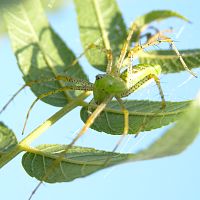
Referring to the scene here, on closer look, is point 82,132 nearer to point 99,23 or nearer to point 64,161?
point 64,161

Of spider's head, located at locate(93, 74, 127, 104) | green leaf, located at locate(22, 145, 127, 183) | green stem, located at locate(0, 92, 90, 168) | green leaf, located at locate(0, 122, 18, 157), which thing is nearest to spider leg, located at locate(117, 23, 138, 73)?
spider's head, located at locate(93, 74, 127, 104)

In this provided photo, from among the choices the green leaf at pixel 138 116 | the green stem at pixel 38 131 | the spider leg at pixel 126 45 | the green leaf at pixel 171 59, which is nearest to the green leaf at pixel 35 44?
the green stem at pixel 38 131

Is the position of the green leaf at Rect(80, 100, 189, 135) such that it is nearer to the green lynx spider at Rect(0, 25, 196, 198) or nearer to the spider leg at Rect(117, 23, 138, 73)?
the green lynx spider at Rect(0, 25, 196, 198)

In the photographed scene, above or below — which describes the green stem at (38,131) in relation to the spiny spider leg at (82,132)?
above

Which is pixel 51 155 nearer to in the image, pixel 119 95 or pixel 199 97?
pixel 119 95

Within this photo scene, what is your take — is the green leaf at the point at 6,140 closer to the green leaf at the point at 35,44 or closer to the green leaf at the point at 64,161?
the green leaf at the point at 64,161

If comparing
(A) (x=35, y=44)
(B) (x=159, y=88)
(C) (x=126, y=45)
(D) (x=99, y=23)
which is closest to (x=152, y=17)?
(C) (x=126, y=45)

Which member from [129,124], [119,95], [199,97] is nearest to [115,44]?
[119,95]
